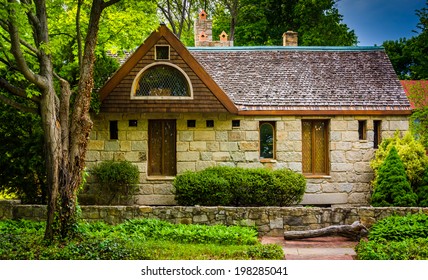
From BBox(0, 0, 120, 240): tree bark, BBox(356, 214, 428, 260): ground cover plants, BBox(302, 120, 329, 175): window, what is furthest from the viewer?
BBox(302, 120, 329, 175): window

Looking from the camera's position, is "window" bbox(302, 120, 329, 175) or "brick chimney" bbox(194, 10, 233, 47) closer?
"window" bbox(302, 120, 329, 175)

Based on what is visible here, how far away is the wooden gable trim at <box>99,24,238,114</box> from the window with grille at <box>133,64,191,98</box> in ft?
1.57

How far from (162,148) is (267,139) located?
3236 mm

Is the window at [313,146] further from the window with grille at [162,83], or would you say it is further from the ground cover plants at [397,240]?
the ground cover plants at [397,240]

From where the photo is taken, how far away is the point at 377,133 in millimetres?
16875

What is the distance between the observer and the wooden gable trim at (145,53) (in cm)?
1520

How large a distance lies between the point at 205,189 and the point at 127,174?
250 centimetres

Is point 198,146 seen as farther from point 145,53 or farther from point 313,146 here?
point 313,146

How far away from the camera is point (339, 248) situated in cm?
1166

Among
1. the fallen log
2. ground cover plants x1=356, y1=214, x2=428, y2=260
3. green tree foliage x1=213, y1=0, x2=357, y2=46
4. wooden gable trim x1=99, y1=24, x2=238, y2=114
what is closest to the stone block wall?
wooden gable trim x1=99, y1=24, x2=238, y2=114

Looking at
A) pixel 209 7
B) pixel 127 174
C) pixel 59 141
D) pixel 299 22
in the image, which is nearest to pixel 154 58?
pixel 127 174

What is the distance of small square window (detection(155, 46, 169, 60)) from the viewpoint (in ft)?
50.6

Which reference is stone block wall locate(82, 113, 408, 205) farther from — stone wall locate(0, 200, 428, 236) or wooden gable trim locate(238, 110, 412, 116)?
stone wall locate(0, 200, 428, 236)

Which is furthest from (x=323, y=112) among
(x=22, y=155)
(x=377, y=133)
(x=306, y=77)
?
(x=22, y=155)
